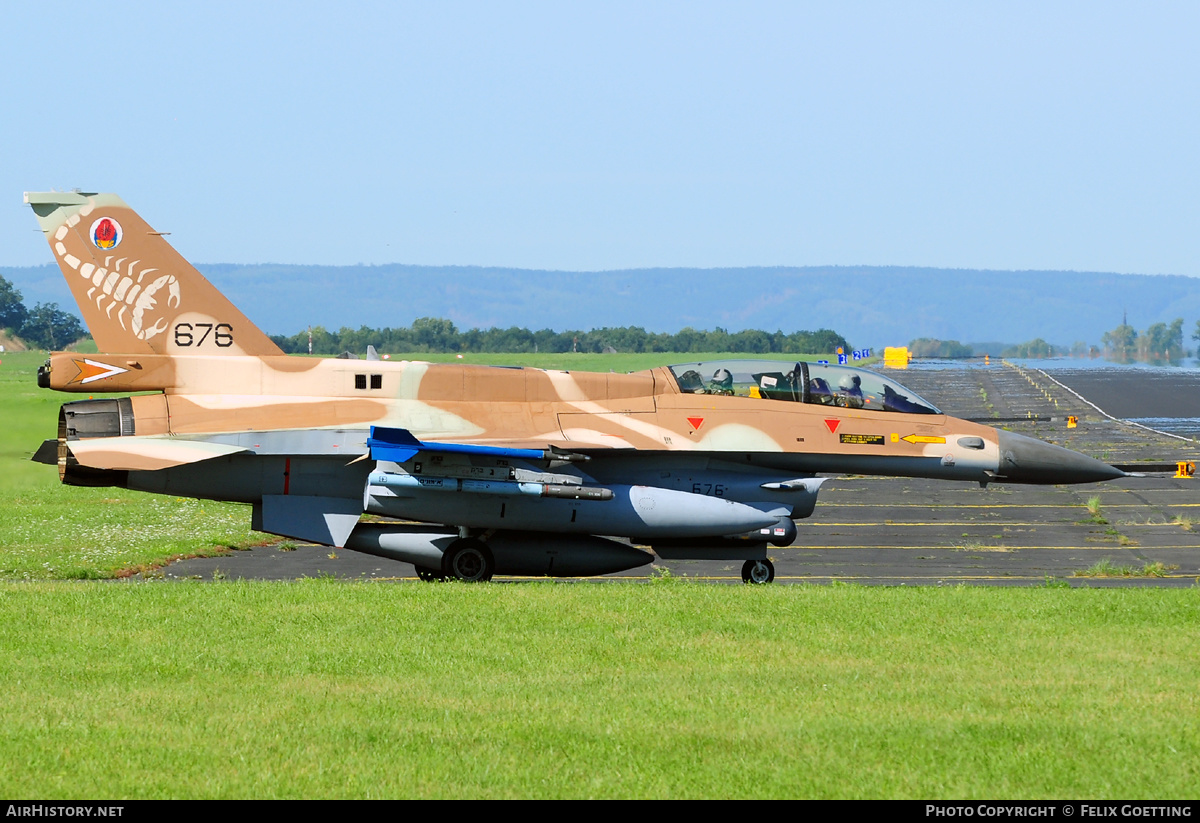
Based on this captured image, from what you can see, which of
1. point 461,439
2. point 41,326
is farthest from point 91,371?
point 41,326

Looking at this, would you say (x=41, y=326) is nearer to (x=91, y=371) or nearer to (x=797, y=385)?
(x=91, y=371)

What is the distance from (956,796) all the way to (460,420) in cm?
1039

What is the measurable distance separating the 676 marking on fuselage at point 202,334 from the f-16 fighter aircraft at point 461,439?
3 centimetres

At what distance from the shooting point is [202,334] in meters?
16.3

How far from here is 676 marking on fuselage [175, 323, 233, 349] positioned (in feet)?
53.4

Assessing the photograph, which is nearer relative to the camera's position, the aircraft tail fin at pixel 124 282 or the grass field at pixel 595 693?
the grass field at pixel 595 693

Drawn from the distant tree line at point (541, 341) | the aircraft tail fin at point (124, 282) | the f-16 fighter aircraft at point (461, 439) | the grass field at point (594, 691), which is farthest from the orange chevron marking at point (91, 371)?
the distant tree line at point (541, 341)

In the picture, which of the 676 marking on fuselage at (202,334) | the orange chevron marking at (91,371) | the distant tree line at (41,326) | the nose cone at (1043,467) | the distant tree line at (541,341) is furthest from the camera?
the distant tree line at (541,341)

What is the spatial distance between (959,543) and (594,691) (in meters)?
14.8

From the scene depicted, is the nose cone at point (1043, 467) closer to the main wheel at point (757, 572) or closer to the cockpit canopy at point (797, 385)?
the cockpit canopy at point (797, 385)

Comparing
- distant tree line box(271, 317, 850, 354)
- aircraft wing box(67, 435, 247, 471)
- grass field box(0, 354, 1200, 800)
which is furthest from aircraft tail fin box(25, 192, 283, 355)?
distant tree line box(271, 317, 850, 354)

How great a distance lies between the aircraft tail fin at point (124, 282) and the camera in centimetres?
1617

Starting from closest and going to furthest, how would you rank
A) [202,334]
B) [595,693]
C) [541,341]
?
1. [595,693]
2. [202,334]
3. [541,341]

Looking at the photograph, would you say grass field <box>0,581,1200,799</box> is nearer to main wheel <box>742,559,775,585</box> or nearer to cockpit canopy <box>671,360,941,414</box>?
main wheel <box>742,559,775,585</box>
